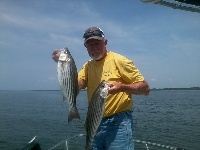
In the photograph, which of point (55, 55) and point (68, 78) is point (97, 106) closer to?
point (68, 78)

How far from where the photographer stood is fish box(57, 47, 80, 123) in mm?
3818

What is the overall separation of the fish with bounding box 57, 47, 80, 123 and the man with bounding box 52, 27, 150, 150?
0.86 m

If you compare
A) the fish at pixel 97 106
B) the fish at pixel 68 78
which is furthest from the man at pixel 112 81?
the fish at pixel 68 78

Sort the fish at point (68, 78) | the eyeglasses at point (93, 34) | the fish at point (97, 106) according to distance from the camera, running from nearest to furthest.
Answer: the fish at point (68, 78)
the fish at point (97, 106)
the eyeglasses at point (93, 34)

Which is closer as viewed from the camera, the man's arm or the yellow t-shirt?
the man's arm

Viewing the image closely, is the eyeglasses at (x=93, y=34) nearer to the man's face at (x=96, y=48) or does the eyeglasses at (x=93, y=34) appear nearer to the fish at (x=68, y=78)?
the man's face at (x=96, y=48)

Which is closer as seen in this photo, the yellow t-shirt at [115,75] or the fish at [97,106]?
the fish at [97,106]

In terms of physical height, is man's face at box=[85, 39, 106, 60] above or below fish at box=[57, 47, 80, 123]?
above

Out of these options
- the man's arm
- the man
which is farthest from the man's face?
the man's arm

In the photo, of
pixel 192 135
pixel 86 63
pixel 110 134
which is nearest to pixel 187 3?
pixel 86 63

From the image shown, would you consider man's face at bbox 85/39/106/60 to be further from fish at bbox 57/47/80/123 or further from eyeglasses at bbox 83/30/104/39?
fish at bbox 57/47/80/123

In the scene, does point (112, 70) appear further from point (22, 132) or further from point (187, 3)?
point (22, 132)

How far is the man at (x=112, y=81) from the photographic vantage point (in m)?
4.77

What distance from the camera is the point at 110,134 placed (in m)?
5.05
